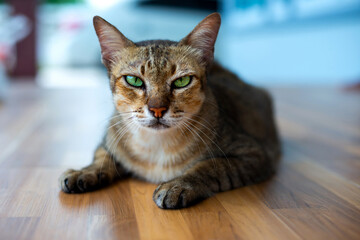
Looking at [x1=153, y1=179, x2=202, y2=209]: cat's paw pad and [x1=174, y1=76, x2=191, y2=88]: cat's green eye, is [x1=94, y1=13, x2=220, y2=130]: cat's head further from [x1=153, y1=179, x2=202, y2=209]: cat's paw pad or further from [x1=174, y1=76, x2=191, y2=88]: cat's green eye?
[x1=153, y1=179, x2=202, y2=209]: cat's paw pad

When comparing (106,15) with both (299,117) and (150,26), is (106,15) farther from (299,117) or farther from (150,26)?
(299,117)

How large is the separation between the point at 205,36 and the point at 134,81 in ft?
1.30

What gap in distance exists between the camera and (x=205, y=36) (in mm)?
1806

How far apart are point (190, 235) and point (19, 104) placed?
331cm

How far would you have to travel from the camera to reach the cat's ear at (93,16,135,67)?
1762 mm

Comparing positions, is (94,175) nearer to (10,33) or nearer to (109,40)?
(109,40)

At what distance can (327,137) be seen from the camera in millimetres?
2893

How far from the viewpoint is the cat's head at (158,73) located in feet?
5.30

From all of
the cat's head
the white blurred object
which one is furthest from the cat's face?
the white blurred object

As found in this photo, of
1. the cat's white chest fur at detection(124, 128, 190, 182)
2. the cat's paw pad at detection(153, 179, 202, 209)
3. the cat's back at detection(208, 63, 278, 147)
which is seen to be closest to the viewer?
the cat's paw pad at detection(153, 179, 202, 209)

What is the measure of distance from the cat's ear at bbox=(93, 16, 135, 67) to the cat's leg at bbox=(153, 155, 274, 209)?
635 mm

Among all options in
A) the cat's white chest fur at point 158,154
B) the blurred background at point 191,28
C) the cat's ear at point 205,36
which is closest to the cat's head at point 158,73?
the cat's ear at point 205,36

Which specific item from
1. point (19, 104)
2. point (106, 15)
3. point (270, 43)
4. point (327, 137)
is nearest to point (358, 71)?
point (270, 43)

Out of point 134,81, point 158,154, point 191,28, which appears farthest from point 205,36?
point 191,28
